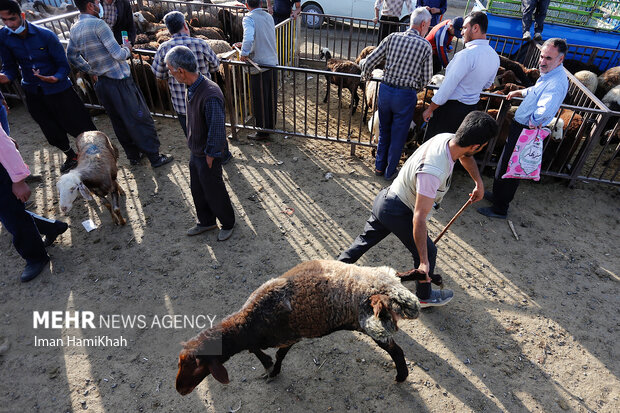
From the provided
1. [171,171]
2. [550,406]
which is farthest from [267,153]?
[550,406]

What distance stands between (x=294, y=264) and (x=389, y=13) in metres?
7.99

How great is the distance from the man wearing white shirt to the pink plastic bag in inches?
31.1

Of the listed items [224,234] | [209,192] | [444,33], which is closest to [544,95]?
[444,33]

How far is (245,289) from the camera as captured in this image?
13.1ft

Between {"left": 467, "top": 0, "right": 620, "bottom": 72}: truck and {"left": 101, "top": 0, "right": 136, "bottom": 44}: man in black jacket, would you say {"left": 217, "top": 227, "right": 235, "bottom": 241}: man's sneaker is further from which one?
{"left": 467, "top": 0, "right": 620, "bottom": 72}: truck

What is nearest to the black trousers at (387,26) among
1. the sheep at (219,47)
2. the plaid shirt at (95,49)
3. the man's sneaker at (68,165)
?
the sheep at (219,47)

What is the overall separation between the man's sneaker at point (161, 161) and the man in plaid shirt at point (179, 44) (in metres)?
1.07

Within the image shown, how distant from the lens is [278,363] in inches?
124

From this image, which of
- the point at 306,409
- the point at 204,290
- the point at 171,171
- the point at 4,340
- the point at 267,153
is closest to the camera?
the point at 306,409

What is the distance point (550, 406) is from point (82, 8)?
22.5 feet

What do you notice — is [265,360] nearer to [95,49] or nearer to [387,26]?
[95,49]

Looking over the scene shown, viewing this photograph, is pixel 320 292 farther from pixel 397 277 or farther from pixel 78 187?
pixel 78 187

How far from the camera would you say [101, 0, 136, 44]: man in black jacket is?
7.18 meters

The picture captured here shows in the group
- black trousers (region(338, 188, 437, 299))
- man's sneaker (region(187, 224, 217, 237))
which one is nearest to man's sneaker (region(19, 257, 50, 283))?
man's sneaker (region(187, 224, 217, 237))
